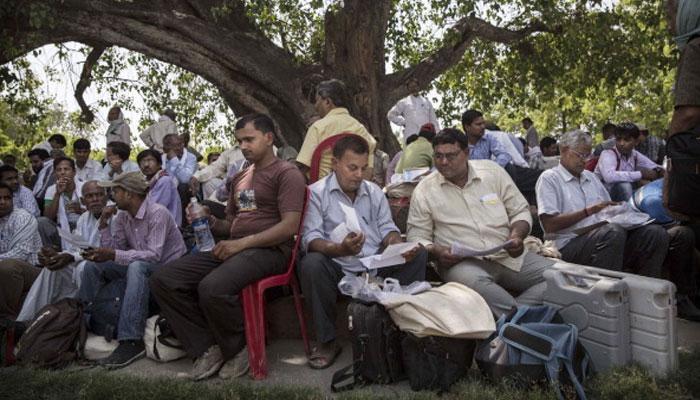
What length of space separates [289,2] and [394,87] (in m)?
2.28

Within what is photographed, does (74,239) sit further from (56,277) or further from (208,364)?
(208,364)

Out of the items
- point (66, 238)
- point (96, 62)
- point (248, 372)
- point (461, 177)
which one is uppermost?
point (96, 62)

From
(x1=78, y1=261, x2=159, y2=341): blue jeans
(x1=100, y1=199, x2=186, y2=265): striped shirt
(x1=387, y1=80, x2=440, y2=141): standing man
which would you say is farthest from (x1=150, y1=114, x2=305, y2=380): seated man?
(x1=387, y1=80, x2=440, y2=141): standing man

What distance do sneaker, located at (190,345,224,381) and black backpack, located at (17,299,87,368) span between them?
101cm

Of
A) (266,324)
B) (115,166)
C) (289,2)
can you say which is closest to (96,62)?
(289,2)

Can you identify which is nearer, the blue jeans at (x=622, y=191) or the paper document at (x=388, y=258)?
the paper document at (x=388, y=258)

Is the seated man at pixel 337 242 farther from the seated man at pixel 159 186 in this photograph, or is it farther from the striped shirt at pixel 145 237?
the seated man at pixel 159 186

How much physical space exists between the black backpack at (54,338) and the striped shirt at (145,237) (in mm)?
530

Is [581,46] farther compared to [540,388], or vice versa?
[581,46]

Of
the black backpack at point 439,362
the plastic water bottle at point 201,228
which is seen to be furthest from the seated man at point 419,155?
the black backpack at point 439,362

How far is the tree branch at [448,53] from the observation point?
1177 centimetres

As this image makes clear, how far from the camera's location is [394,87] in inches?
460

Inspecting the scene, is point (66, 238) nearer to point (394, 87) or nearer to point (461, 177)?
point (461, 177)

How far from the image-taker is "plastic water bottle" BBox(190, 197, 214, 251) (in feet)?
16.6
